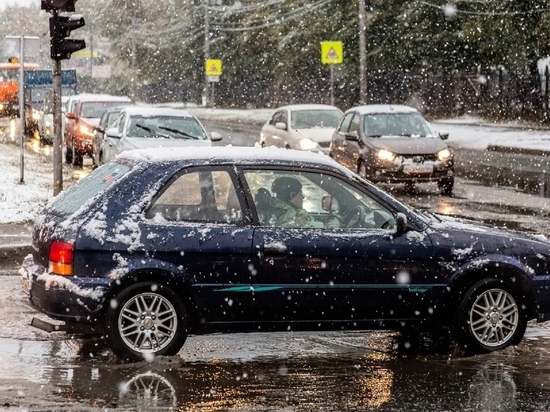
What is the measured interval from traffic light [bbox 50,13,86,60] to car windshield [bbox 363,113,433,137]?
7405 millimetres

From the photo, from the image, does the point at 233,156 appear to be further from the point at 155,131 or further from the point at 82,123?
the point at 82,123

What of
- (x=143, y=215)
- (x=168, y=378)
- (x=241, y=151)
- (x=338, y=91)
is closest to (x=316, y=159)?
(x=241, y=151)

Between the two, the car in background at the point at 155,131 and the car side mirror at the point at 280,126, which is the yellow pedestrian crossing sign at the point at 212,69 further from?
the car in background at the point at 155,131

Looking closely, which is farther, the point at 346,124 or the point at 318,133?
the point at 318,133

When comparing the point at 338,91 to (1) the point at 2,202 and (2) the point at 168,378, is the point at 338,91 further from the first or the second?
(2) the point at 168,378

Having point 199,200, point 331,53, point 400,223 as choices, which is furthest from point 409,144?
point 331,53

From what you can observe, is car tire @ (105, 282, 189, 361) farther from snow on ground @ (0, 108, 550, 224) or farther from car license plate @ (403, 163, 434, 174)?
car license plate @ (403, 163, 434, 174)

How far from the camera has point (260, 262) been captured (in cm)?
824

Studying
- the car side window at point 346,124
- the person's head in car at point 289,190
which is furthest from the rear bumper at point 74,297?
the car side window at point 346,124

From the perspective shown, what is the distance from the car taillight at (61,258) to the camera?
8.05 m

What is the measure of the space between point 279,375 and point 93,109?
25.4 m

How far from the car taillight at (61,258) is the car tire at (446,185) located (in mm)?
15029

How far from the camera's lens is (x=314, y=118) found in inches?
1117

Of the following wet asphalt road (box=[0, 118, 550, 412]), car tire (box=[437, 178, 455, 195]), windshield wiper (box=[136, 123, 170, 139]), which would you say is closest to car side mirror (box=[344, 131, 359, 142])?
car tire (box=[437, 178, 455, 195])
